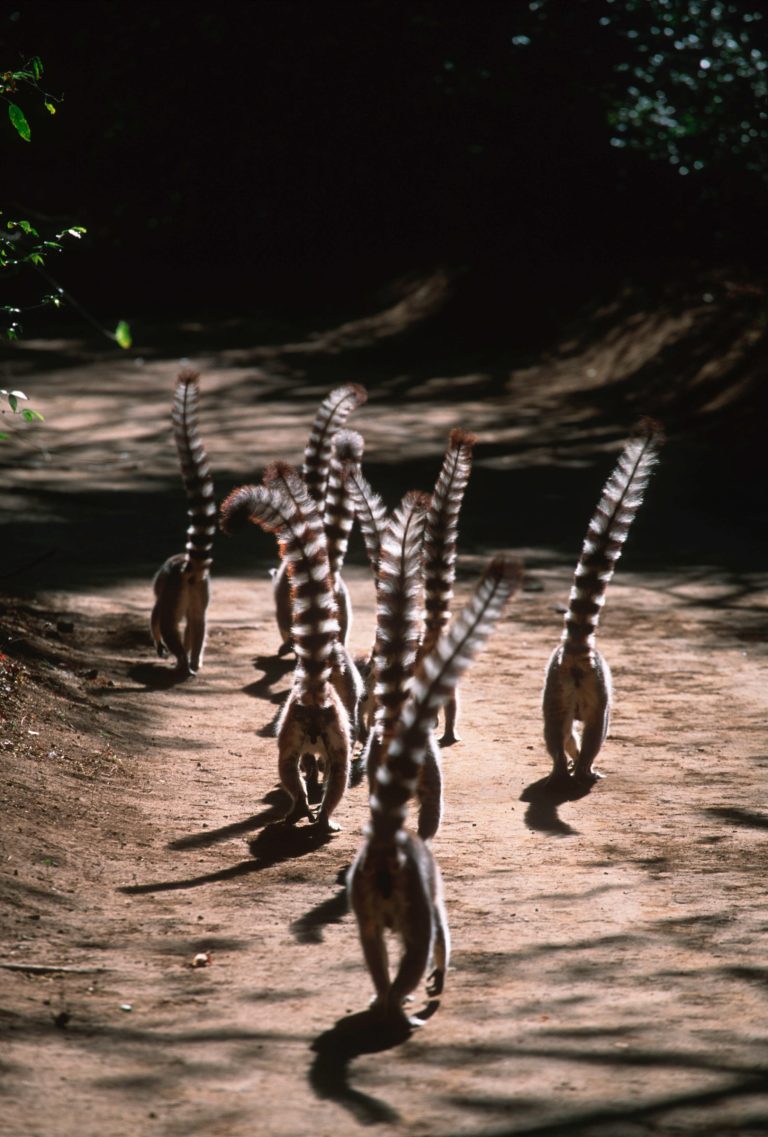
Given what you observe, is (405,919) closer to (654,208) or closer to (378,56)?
(654,208)

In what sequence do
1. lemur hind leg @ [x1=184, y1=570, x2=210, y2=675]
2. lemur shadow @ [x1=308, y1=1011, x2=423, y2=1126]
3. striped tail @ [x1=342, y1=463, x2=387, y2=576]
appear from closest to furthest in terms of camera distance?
lemur shadow @ [x1=308, y1=1011, x2=423, y2=1126] < striped tail @ [x1=342, y1=463, x2=387, y2=576] < lemur hind leg @ [x1=184, y1=570, x2=210, y2=675]

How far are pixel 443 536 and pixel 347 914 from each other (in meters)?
3.21

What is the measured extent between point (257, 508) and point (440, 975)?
9.74 ft

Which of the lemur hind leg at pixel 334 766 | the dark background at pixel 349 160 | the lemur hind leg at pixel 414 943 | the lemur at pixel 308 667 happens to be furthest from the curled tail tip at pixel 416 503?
the dark background at pixel 349 160

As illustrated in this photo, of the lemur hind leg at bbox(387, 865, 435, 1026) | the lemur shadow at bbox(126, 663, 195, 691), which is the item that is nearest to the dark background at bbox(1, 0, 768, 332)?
the lemur shadow at bbox(126, 663, 195, 691)

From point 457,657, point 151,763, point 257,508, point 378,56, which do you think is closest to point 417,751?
point 457,657

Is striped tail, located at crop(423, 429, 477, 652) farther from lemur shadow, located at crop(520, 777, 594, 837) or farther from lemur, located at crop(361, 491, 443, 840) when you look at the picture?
lemur, located at crop(361, 491, 443, 840)

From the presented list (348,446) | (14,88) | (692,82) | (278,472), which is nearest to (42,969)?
(278,472)

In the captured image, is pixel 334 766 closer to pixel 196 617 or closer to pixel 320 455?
pixel 196 617

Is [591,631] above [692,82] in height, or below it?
below

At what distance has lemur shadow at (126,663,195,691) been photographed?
437 inches

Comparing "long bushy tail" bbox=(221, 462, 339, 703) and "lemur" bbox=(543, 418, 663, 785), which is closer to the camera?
"long bushy tail" bbox=(221, 462, 339, 703)

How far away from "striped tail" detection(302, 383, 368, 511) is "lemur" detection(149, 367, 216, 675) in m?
0.96

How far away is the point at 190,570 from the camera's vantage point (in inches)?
447
